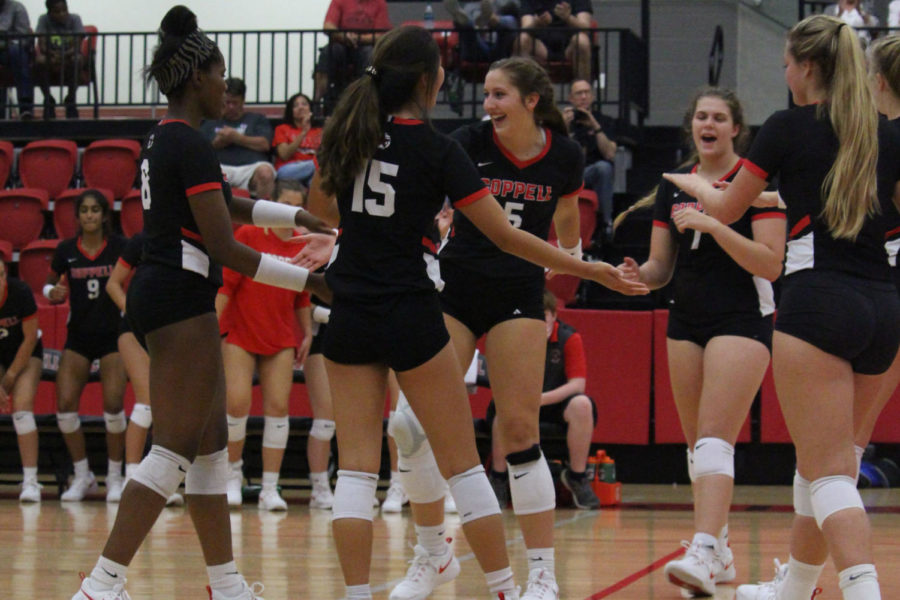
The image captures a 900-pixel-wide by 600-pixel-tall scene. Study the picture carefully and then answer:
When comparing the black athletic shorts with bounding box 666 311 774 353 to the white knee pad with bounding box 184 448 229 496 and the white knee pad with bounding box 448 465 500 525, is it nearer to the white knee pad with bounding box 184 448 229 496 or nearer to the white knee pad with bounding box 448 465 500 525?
the white knee pad with bounding box 448 465 500 525

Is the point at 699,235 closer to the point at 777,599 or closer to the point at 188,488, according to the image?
the point at 777,599

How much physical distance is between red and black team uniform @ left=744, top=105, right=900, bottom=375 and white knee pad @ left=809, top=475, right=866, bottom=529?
0.30 metres

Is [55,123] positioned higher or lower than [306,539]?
higher

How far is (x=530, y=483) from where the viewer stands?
3.92 metres

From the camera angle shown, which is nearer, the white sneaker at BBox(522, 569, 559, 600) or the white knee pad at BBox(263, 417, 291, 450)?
the white sneaker at BBox(522, 569, 559, 600)

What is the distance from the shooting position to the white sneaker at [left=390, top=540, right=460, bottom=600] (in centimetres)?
405

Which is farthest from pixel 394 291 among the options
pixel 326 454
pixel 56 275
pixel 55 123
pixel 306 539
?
pixel 55 123

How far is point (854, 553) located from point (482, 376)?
4.88m

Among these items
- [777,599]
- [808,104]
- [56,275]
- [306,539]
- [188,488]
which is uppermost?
[808,104]

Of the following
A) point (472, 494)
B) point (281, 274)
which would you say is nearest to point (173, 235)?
point (281, 274)

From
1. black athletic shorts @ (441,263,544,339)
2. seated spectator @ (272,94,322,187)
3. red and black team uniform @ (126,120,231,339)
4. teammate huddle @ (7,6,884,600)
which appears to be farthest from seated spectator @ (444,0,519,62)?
red and black team uniform @ (126,120,231,339)

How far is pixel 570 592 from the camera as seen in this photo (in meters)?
4.18

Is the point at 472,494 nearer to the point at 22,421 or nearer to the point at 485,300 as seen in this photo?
the point at 485,300

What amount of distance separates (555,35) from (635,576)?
7.40 metres
